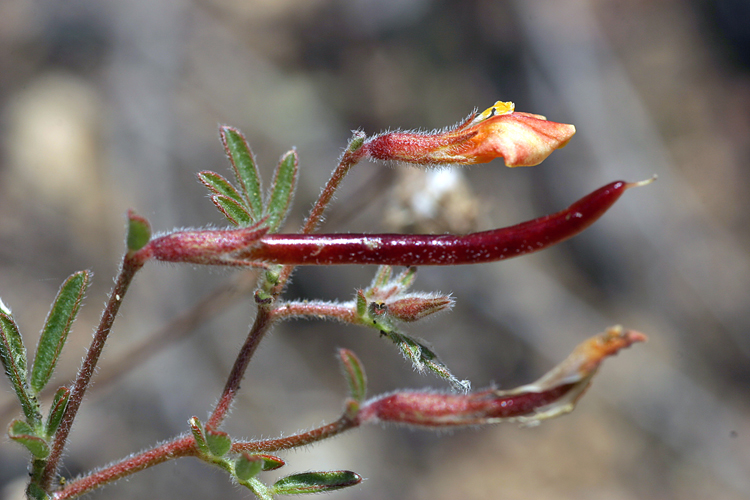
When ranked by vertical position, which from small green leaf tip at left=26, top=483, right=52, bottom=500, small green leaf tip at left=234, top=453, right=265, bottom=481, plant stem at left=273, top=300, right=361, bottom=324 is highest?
plant stem at left=273, top=300, right=361, bottom=324

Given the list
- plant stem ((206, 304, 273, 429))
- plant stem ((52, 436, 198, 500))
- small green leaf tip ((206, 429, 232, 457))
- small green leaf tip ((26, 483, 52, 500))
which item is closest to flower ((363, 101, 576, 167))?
plant stem ((206, 304, 273, 429))

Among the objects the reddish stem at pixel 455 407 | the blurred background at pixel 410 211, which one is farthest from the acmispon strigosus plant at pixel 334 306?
the blurred background at pixel 410 211

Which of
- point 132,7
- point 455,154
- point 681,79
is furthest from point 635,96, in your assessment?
point 455,154

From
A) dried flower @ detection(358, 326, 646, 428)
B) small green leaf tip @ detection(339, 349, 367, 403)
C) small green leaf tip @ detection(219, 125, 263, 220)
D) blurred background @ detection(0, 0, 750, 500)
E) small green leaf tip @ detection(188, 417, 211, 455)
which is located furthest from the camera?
blurred background @ detection(0, 0, 750, 500)

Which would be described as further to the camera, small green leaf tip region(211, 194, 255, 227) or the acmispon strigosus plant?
small green leaf tip region(211, 194, 255, 227)

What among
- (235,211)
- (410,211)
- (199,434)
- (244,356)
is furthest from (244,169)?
(410,211)

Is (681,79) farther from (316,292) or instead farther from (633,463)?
(316,292)

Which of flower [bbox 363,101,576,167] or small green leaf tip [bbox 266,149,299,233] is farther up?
flower [bbox 363,101,576,167]

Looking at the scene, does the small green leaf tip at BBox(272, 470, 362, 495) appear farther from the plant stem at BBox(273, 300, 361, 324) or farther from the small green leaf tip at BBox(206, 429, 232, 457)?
the plant stem at BBox(273, 300, 361, 324)
